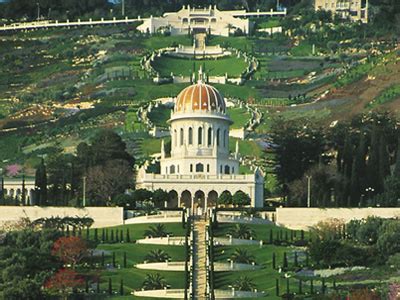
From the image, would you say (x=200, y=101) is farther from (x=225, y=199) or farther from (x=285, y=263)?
(x=285, y=263)


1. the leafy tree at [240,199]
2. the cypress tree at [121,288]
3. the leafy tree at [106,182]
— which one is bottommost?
the cypress tree at [121,288]

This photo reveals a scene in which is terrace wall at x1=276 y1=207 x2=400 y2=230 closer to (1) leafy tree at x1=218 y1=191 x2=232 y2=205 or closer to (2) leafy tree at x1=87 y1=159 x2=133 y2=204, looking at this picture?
(1) leafy tree at x1=218 y1=191 x2=232 y2=205

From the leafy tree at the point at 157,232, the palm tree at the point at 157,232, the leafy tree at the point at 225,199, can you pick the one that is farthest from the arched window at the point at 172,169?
the palm tree at the point at 157,232

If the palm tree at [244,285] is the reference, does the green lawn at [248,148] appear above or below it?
above

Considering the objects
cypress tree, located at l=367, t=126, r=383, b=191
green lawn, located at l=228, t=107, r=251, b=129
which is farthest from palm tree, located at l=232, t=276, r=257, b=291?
green lawn, located at l=228, t=107, r=251, b=129

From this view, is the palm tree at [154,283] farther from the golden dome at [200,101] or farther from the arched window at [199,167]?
the golden dome at [200,101]

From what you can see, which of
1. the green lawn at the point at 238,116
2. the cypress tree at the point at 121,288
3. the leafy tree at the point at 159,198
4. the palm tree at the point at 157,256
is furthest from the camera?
the green lawn at the point at 238,116

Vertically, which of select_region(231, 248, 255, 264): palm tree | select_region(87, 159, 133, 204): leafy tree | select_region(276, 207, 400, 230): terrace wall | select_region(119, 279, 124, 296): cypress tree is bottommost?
select_region(119, 279, 124, 296): cypress tree
